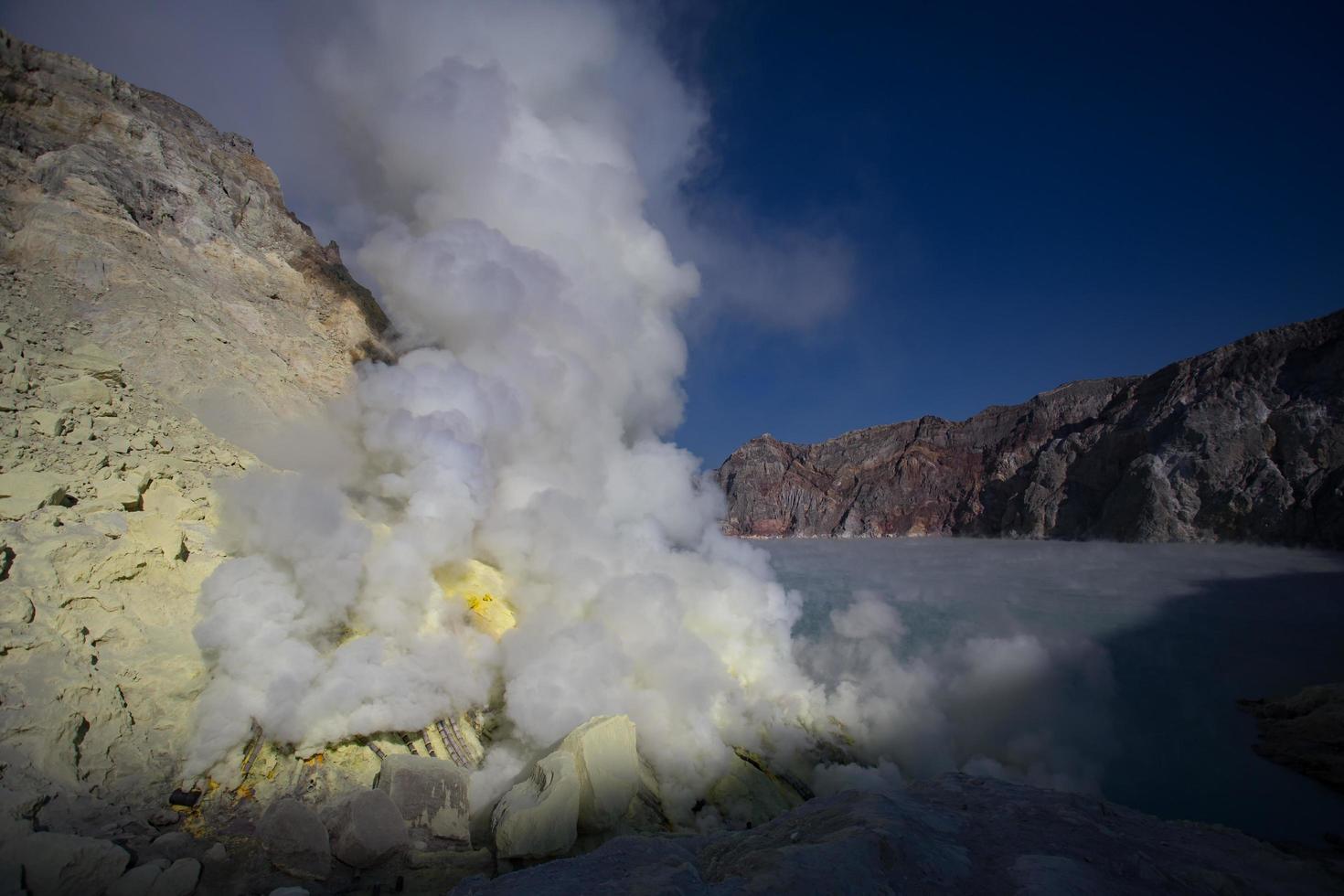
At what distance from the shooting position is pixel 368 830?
7.64m

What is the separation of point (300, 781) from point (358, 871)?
2.15m

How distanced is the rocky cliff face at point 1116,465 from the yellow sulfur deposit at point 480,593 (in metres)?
54.6

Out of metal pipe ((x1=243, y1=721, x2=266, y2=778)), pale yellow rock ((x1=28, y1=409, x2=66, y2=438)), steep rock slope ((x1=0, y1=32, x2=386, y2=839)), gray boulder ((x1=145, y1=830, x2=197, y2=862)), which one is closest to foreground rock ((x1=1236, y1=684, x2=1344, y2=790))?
gray boulder ((x1=145, y1=830, x2=197, y2=862))

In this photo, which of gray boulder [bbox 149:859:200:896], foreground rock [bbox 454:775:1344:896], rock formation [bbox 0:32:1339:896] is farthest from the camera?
gray boulder [bbox 149:859:200:896]

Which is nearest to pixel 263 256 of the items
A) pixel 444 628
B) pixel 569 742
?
pixel 444 628

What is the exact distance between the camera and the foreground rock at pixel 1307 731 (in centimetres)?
1091

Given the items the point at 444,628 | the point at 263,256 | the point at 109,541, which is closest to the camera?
the point at 109,541

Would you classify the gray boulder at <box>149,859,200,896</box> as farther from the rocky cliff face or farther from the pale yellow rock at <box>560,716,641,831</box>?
the rocky cliff face

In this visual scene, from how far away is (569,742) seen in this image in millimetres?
9680

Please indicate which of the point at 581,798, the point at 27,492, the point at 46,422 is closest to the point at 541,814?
the point at 581,798

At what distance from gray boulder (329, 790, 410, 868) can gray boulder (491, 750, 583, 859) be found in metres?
1.42

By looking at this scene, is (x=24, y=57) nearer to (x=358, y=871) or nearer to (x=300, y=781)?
(x=300, y=781)

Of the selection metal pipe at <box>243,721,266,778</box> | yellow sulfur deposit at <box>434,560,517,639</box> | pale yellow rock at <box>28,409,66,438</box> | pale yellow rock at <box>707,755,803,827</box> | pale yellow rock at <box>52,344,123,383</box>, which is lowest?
pale yellow rock at <box>707,755,803,827</box>

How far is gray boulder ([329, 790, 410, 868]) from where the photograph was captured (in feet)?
24.4
